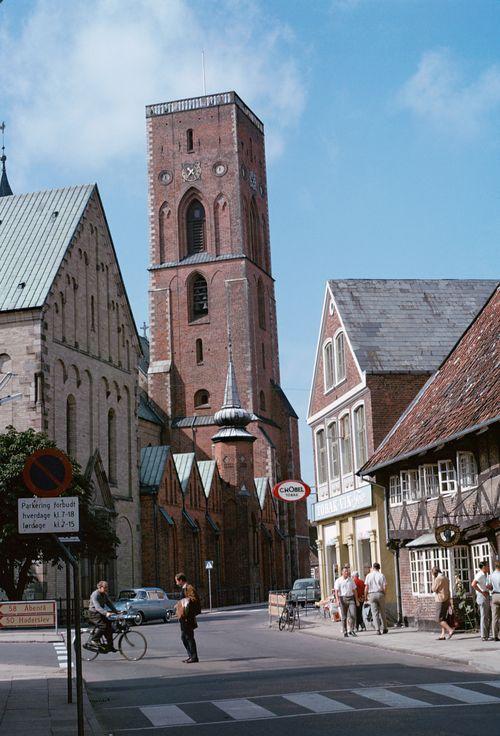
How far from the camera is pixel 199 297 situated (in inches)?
3408

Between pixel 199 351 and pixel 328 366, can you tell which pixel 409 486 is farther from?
pixel 199 351

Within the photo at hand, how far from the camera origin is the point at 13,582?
140 feet

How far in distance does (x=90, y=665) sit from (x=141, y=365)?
77.3 m

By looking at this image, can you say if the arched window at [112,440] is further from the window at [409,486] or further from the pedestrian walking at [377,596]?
the pedestrian walking at [377,596]

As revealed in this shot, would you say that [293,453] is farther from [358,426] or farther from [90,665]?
[90,665]

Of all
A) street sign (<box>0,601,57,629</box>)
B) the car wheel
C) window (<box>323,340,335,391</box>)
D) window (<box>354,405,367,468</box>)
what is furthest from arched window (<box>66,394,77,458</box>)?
street sign (<box>0,601,57,629</box>)

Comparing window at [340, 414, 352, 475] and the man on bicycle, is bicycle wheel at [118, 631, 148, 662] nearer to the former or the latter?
the man on bicycle

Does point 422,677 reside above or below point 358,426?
below

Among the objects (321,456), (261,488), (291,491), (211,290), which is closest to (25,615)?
(291,491)

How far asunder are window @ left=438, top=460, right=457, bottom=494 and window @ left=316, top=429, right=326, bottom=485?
42.3ft

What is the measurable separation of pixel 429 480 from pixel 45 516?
55.4ft

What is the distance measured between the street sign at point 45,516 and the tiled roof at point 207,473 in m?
58.8

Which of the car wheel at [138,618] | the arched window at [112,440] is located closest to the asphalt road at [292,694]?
the car wheel at [138,618]

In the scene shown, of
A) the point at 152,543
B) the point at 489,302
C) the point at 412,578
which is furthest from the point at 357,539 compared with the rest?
the point at 152,543
